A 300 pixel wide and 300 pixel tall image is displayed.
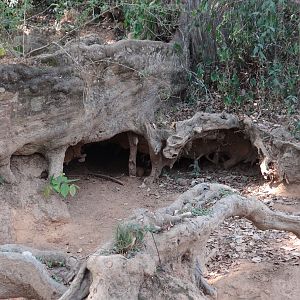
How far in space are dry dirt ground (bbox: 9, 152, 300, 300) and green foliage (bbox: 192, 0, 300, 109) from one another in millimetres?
1129

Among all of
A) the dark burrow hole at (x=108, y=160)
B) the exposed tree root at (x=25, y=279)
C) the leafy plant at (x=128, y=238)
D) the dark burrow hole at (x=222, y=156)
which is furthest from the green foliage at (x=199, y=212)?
the dark burrow hole at (x=108, y=160)

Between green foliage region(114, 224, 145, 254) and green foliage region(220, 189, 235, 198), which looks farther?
green foliage region(220, 189, 235, 198)

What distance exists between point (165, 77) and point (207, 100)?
2.35 ft

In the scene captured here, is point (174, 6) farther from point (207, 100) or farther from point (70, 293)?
point (70, 293)

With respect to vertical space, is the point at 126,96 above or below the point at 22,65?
below

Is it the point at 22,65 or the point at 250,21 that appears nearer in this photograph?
the point at 22,65

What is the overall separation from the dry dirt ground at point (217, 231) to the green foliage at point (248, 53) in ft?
3.70

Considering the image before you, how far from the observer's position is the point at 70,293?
3.17 metres

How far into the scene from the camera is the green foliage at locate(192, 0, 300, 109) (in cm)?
793

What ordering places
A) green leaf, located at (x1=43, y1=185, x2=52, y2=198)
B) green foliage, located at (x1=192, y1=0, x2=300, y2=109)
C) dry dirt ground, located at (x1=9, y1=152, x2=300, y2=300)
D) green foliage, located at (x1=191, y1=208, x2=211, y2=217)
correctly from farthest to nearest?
green foliage, located at (x1=192, y1=0, x2=300, y2=109), green leaf, located at (x1=43, y1=185, x2=52, y2=198), dry dirt ground, located at (x1=9, y1=152, x2=300, y2=300), green foliage, located at (x1=191, y1=208, x2=211, y2=217)

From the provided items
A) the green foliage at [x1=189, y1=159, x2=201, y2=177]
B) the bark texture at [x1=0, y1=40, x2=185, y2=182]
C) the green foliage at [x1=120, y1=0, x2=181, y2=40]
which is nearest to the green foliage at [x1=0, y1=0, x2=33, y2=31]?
the bark texture at [x1=0, y1=40, x2=185, y2=182]

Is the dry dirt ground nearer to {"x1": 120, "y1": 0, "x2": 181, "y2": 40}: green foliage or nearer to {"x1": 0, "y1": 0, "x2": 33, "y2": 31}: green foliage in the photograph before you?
{"x1": 120, "y1": 0, "x2": 181, "y2": 40}: green foliage

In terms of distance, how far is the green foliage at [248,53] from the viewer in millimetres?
7934

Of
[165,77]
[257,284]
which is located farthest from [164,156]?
[257,284]
